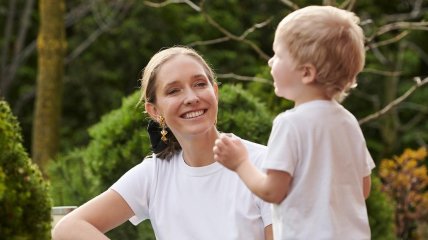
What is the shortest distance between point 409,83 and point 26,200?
41.1 ft

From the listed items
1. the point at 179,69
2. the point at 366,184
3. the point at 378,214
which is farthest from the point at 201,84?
the point at 378,214

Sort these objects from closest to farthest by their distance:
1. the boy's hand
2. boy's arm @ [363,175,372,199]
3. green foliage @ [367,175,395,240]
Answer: the boy's hand, boy's arm @ [363,175,372,199], green foliage @ [367,175,395,240]

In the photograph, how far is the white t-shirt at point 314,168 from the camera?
100 inches

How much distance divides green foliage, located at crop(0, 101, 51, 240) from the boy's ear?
0.84 meters

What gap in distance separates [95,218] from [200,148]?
51cm

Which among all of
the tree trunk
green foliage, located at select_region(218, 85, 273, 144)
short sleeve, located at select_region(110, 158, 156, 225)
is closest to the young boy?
short sleeve, located at select_region(110, 158, 156, 225)

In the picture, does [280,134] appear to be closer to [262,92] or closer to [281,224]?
[281,224]

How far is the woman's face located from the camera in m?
3.36

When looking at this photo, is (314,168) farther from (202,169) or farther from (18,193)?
(202,169)

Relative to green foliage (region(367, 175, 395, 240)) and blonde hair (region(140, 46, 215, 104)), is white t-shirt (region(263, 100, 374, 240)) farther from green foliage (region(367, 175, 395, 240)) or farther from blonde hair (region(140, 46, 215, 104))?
green foliage (region(367, 175, 395, 240))

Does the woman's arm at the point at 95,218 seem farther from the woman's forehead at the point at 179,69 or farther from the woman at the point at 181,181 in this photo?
the woman's forehead at the point at 179,69

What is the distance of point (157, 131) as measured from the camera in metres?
3.71

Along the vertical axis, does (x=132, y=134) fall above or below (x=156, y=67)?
below

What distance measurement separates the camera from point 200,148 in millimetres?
3479
